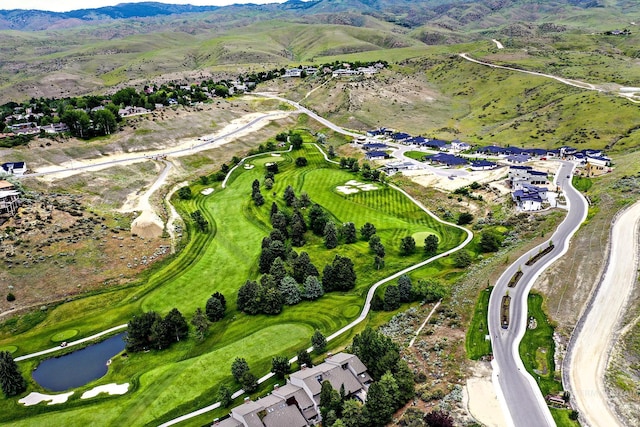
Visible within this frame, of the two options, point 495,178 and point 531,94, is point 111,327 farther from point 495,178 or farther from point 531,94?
point 531,94

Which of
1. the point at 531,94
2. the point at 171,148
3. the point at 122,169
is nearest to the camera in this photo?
the point at 122,169

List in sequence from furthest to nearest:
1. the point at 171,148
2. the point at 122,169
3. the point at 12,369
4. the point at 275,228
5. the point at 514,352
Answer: the point at 171,148 < the point at 122,169 < the point at 275,228 < the point at 12,369 < the point at 514,352

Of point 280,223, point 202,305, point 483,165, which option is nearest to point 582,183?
point 483,165

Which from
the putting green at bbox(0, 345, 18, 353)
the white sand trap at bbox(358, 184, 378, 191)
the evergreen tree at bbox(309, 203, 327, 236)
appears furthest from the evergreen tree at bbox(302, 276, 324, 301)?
the white sand trap at bbox(358, 184, 378, 191)

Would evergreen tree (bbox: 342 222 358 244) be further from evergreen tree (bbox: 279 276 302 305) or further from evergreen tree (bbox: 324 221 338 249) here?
evergreen tree (bbox: 279 276 302 305)

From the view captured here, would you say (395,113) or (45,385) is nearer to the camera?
(45,385)

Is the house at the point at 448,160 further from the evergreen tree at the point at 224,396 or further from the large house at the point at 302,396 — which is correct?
the evergreen tree at the point at 224,396

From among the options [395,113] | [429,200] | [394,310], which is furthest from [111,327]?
[395,113]
